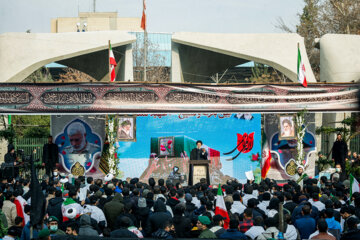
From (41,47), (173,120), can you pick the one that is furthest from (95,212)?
(41,47)

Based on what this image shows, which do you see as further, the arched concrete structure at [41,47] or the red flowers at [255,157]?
the arched concrete structure at [41,47]

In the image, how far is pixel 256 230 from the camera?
Result: 9.00m

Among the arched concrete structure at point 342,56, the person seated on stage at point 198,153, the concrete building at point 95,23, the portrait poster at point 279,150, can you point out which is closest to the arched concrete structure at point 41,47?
the person seated on stage at point 198,153

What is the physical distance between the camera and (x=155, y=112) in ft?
64.4

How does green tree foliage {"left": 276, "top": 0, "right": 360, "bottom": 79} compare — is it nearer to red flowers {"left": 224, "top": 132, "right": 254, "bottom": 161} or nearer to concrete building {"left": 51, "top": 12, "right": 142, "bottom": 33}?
red flowers {"left": 224, "top": 132, "right": 254, "bottom": 161}

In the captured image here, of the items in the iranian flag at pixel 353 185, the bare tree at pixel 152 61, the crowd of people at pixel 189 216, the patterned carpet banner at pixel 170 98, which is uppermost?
the bare tree at pixel 152 61

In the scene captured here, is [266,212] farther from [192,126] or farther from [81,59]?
[81,59]

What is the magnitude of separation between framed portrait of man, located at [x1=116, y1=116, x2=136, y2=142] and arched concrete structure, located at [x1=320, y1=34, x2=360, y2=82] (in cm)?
848

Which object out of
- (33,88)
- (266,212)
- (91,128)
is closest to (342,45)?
(91,128)

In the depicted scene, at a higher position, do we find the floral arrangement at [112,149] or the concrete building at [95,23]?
the concrete building at [95,23]

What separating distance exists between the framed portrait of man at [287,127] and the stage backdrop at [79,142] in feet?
22.1

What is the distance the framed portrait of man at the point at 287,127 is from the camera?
70.7 feet

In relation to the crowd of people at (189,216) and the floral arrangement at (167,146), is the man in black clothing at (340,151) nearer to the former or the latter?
the floral arrangement at (167,146)

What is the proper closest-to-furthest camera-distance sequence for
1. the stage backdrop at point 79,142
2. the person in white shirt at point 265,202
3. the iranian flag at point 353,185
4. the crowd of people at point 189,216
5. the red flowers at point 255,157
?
the crowd of people at point 189,216 → the iranian flag at point 353,185 → the person in white shirt at point 265,202 → the stage backdrop at point 79,142 → the red flowers at point 255,157
